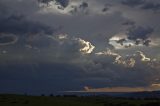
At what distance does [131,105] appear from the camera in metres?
137

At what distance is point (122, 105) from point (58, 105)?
25074 mm

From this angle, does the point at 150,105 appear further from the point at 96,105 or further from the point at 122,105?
the point at 96,105

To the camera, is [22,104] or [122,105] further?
[122,105]

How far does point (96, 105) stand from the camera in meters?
136

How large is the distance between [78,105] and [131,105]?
20083 millimetres

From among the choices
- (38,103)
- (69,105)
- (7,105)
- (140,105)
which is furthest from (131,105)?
(7,105)

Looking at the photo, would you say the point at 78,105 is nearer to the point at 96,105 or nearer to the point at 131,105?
the point at 96,105

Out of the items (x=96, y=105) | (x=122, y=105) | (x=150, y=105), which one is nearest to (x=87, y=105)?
(x=96, y=105)

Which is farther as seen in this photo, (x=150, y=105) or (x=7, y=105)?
(x=150, y=105)

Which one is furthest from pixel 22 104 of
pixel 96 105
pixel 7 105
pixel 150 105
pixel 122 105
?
pixel 150 105

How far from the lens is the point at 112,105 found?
137750 millimetres

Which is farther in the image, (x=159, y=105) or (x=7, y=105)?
(x=159, y=105)

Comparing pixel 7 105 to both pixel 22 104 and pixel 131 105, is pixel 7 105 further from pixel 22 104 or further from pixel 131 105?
pixel 131 105

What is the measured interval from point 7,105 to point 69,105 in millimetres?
21587
